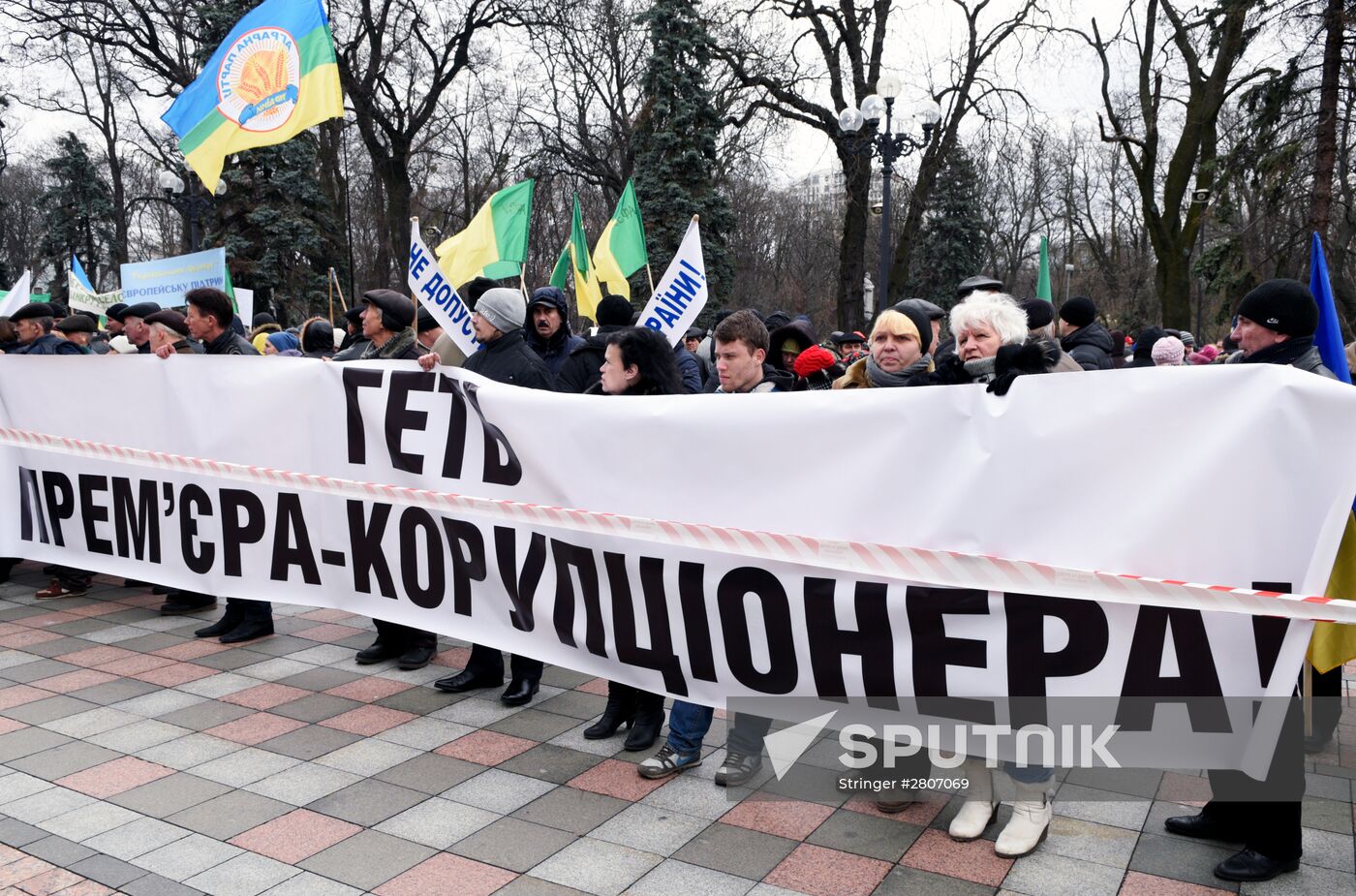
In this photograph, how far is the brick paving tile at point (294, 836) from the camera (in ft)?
12.0

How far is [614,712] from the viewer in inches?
188

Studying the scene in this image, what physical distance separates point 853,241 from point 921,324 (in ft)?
68.0

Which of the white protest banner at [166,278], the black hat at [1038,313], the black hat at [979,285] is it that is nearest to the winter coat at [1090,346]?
the black hat at [1038,313]

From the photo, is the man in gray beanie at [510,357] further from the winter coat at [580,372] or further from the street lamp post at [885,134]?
the street lamp post at [885,134]

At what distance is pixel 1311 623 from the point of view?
2.92m

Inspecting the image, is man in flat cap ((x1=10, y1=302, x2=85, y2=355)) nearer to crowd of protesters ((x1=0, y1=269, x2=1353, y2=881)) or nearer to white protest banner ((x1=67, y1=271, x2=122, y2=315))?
crowd of protesters ((x1=0, y1=269, x2=1353, y2=881))

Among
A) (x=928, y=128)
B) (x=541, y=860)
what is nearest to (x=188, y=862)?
(x=541, y=860)

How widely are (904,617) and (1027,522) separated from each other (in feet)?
1.73

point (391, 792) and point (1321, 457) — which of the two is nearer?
point (1321, 457)

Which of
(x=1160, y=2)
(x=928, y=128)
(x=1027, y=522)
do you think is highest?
(x=1160, y=2)

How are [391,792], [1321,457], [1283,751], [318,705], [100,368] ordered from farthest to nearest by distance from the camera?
[100,368]
[318,705]
[391,792]
[1283,751]
[1321,457]

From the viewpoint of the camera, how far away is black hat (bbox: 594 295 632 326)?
255 inches

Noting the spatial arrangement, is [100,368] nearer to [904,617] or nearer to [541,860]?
[541,860]

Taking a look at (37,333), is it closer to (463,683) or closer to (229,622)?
(229,622)
